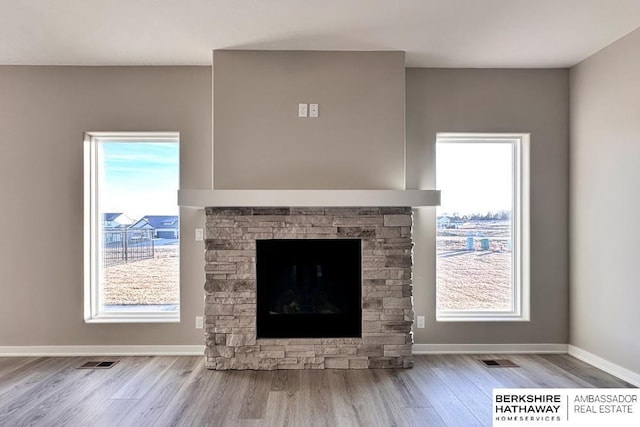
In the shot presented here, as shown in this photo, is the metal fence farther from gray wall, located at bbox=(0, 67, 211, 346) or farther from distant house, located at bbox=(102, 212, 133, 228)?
gray wall, located at bbox=(0, 67, 211, 346)

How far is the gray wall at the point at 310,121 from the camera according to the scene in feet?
11.6

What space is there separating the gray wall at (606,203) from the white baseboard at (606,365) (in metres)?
0.04

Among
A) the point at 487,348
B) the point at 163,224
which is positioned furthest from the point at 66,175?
the point at 487,348

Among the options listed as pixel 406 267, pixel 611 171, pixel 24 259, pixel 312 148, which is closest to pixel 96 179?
pixel 24 259

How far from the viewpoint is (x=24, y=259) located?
3.84 m

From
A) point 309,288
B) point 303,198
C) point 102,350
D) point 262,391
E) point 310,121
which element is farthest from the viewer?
point 102,350

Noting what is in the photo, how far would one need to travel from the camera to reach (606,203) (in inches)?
135

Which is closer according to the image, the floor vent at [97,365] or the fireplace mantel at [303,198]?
the fireplace mantel at [303,198]

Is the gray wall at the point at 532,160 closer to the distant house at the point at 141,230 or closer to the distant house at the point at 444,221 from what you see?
the distant house at the point at 444,221

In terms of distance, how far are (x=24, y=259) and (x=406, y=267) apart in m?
3.39

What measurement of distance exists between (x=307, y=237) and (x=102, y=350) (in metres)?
2.16

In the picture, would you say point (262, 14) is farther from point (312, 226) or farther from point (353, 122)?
point (312, 226)

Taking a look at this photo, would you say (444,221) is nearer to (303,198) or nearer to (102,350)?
(303,198)

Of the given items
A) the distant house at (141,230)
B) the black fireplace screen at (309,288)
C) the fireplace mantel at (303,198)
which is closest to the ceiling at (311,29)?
the fireplace mantel at (303,198)
